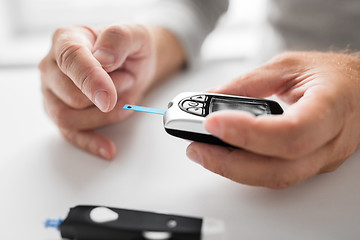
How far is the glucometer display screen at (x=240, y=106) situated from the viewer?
1.46ft

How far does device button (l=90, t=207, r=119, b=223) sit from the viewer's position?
361 mm

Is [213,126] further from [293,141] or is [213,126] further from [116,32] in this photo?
[116,32]

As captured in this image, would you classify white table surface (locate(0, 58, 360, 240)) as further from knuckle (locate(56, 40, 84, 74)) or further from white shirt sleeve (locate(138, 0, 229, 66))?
white shirt sleeve (locate(138, 0, 229, 66))

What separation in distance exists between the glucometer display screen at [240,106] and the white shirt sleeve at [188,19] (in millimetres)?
391

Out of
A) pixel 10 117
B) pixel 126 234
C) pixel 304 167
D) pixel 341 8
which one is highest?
pixel 341 8

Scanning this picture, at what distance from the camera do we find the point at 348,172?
49 centimetres

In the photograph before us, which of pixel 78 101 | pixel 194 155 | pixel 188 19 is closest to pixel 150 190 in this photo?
pixel 194 155

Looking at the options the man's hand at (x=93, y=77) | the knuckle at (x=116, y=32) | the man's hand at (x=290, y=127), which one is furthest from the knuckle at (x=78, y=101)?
the man's hand at (x=290, y=127)

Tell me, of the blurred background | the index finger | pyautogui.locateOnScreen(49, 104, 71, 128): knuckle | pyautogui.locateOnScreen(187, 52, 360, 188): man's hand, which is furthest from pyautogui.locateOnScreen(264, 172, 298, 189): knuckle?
the blurred background

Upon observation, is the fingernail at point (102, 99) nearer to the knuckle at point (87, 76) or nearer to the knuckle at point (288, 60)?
the knuckle at point (87, 76)

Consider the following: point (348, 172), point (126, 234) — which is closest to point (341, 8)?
point (348, 172)

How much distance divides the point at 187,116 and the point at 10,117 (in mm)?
419

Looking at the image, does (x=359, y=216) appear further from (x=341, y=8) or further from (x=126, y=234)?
(x=341, y=8)

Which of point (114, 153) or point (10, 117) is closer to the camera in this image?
point (114, 153)
